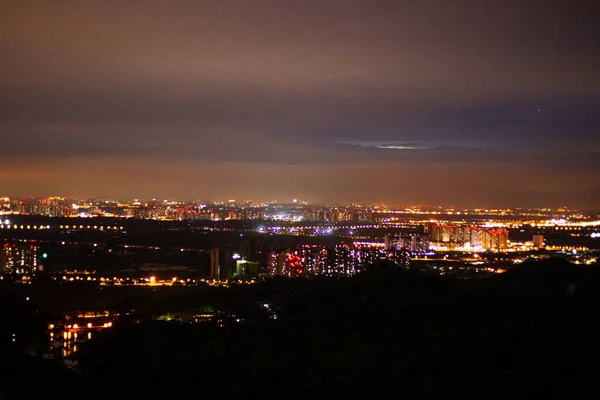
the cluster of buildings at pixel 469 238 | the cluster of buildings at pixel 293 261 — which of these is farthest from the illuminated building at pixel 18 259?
the cluster of buildings at pixel 469 238

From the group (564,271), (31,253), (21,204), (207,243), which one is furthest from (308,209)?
(564,271)

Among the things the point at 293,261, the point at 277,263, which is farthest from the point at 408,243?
the point at 277,263

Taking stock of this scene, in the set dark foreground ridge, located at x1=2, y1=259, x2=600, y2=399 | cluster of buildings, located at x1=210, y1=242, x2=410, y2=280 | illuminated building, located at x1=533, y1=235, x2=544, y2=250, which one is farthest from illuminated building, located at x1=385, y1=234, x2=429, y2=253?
dark foreground ridge, located at x1=2, y1=259, x2=600, y2=399

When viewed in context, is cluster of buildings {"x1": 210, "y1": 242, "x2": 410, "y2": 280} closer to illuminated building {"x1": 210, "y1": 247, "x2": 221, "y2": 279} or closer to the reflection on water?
illuminated building {"x1": 210, "y1": 247, "x2": 221, "y2": 279}

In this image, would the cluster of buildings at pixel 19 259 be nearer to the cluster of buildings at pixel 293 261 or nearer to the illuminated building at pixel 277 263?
the cluster of buildings at pixel 293 261

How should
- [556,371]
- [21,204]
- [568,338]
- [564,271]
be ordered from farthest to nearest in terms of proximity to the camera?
[21,204], [564,271], [568,338], [556,371]

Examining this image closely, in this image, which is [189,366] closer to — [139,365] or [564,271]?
[139,365]
